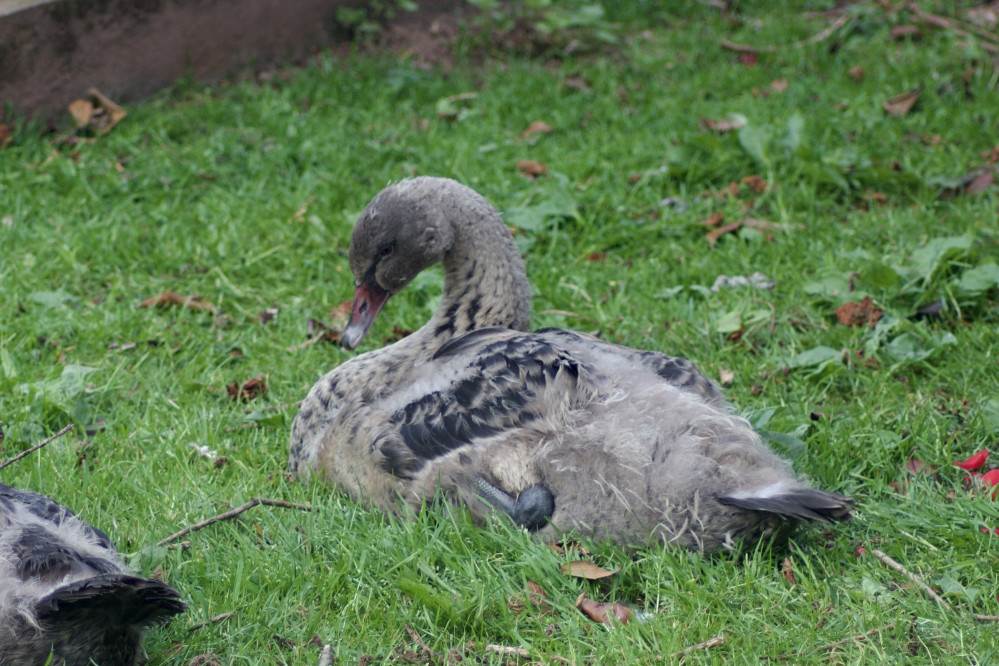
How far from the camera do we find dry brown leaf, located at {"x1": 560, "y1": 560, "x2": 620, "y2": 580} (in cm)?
293

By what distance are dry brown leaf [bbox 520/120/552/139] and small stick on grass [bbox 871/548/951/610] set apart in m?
4.45

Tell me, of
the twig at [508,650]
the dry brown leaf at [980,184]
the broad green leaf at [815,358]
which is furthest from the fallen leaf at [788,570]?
the dry brown leaf at [980,184]

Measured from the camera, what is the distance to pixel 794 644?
270cm

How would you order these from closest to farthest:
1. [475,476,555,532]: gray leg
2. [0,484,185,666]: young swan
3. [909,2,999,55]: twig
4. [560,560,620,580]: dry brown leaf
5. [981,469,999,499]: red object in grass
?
1. [0,484,185,666]: young swan
2. [560,560,620,580]: dry brown leaf
3. [475,476,555,532]: gray leg
4. [981,469,999,499]: red object in grass
5. [909,2,999,55]: twig

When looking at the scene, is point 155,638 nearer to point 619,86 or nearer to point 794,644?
point 794,644

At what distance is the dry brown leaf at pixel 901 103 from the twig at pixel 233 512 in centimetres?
524

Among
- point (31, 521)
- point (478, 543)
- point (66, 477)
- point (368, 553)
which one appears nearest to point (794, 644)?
point (478, 543)

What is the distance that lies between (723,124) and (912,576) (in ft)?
13.9

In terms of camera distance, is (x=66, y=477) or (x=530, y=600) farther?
(x=66, y=477)

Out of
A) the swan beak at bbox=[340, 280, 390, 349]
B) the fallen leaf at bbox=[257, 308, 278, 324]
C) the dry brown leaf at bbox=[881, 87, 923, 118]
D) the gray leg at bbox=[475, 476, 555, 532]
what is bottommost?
the dry brown leaf at bbox=[881, 87, 923, 118]

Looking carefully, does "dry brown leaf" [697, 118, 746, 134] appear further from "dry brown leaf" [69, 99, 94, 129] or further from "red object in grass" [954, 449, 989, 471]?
"dry brown leaf" [69, 99, 94, 129]

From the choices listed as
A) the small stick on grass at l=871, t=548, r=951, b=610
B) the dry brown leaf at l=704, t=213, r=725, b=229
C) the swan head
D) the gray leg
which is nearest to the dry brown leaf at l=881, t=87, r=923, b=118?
the dry brown leaf at l=704, t=213, r=725, b=229

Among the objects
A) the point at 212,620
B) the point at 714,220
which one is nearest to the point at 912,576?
the point at 212,620

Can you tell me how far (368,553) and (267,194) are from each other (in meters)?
3.53
